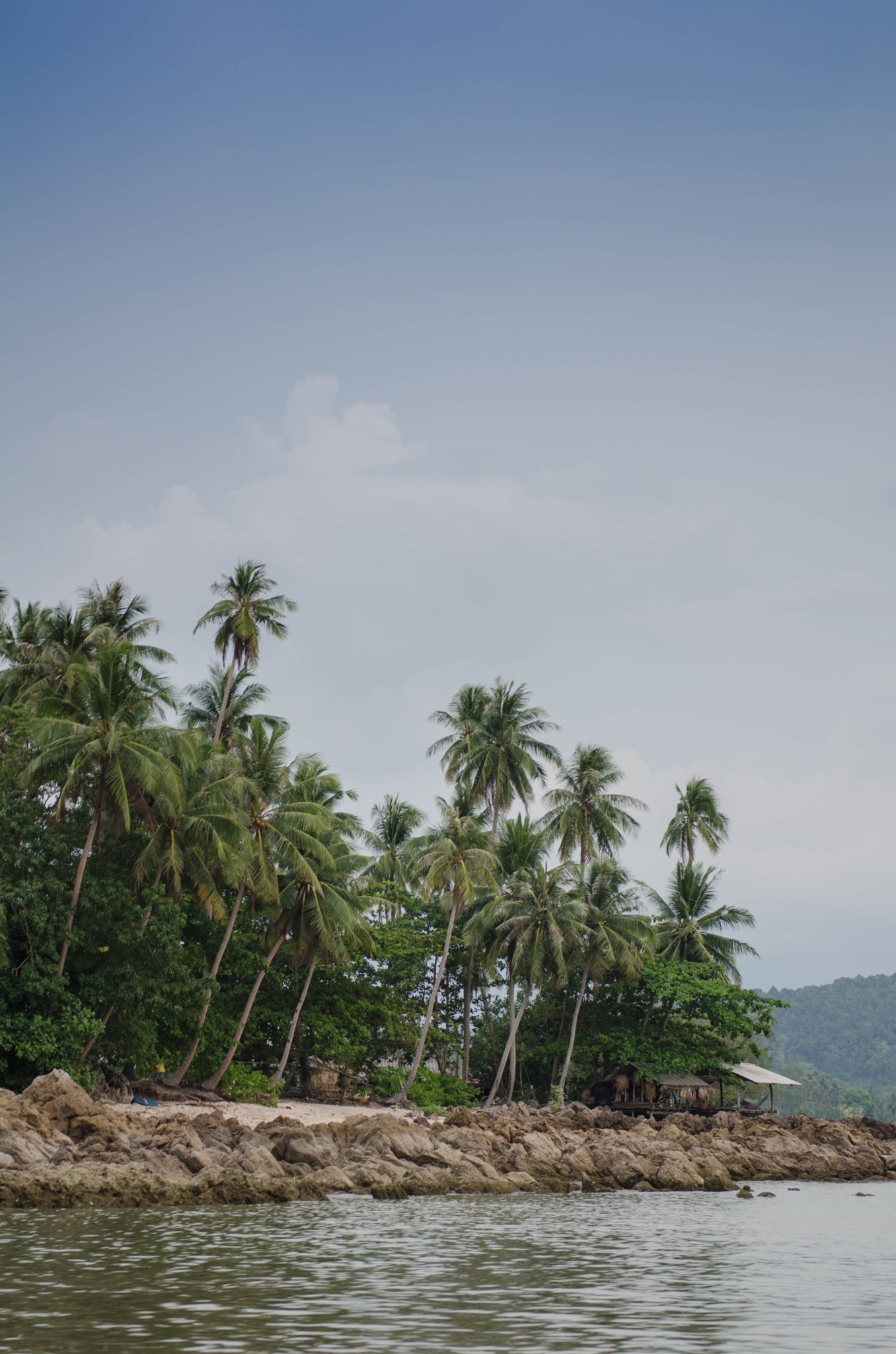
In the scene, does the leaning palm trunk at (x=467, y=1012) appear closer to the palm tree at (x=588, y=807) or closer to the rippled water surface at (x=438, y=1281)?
the palm tree at (x=588, y=807)

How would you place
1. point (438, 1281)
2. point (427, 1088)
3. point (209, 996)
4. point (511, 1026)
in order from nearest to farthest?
1. point (438, 1281)
2. point (209, 996)
3. point (427, 1088)
4. point (511, 1026)

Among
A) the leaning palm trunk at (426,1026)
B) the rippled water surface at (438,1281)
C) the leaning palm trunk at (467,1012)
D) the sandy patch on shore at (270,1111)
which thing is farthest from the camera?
the leaning palm trunk at (467,1012)

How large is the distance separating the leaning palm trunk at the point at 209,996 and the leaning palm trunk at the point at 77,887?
15.7 feet

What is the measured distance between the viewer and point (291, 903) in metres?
35.2

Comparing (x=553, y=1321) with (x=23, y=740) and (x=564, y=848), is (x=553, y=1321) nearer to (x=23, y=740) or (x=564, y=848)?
(x=23, y=740)

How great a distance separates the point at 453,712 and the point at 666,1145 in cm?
2456

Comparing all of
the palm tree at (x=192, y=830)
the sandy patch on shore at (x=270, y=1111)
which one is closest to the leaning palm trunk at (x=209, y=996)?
the sandy patch on shore at (x=270, y=1111)

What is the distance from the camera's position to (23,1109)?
874 inches

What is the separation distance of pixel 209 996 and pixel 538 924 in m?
14.6

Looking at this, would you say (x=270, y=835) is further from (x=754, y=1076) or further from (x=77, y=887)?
(x=754, y=1076)

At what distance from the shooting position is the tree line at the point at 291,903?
2734 cm

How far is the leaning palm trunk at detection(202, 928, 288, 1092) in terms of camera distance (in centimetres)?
3328

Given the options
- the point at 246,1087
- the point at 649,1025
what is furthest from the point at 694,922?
the point at 246,1087

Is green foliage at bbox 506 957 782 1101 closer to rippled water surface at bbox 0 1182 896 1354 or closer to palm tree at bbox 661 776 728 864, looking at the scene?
palm tree at bbox 661 776 728 864
